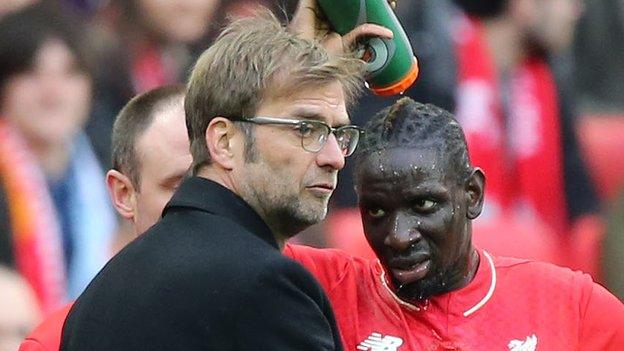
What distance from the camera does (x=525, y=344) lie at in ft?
9.12

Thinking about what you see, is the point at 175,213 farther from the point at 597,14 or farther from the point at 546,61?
the point at 597,14

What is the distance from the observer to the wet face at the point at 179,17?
15.9ft

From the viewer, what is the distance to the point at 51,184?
449cm

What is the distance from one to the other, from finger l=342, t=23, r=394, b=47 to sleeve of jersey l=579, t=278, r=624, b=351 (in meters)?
0.68

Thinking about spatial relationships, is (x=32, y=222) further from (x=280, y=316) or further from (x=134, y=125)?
(x=280, y=316)

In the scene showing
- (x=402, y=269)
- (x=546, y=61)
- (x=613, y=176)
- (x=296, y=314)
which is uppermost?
(x=296, y=314)

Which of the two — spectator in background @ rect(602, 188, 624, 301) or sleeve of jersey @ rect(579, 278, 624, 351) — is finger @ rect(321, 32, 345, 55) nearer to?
sleeve of jersey @ rect(579, 278, 624, 351)

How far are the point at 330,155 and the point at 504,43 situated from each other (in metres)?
3.41

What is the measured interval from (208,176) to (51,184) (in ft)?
7.07

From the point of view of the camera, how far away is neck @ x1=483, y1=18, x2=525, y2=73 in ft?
18.6

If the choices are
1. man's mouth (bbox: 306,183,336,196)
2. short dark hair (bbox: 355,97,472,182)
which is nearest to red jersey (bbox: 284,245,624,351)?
short dark hair (bbox: 355,97,472,182)

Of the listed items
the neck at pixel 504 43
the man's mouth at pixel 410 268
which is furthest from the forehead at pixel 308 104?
the neck at pixel 504 43

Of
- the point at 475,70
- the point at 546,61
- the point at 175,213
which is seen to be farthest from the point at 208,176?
the point at 546,61

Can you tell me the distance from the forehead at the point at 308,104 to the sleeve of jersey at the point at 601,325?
689 mm
